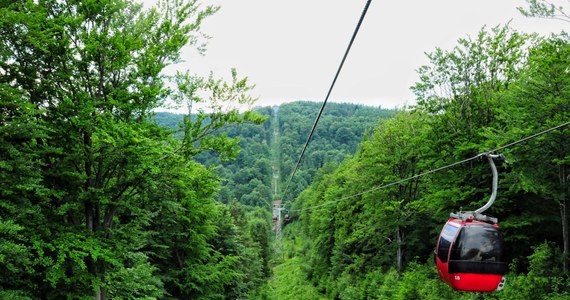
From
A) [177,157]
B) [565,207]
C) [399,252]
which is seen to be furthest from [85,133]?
[399,252]

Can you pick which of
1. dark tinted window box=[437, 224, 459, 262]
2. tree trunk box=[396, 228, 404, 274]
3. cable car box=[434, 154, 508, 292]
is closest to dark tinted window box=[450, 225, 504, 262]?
cable car box=[434, 154, 508, 292]

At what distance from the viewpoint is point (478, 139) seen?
2091cm

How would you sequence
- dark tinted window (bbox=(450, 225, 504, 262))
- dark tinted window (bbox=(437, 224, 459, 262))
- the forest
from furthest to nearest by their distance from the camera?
the forest, dark tinted window (bbox=(437, 224, 459, 262)), dark tinted window (bbox=(450, 225, 504, 262))

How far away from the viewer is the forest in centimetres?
1019

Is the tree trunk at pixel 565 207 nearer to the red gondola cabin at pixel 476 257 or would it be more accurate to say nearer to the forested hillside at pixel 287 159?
the red gondola cabin at pixel 476 257

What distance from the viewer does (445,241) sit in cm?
957

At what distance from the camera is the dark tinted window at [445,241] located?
30.6 feet

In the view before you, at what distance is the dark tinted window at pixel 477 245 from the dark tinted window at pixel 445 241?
22 centimetres

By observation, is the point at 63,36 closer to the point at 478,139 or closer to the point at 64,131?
the point at 64,131

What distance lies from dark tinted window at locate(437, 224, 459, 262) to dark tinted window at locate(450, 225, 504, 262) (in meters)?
0.22

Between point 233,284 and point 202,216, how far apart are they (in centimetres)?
725

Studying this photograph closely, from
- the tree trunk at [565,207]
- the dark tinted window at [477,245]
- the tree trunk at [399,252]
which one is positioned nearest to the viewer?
the dark tinted window at [477,245]

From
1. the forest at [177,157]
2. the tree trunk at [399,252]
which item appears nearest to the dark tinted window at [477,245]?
the forest at [177,157]

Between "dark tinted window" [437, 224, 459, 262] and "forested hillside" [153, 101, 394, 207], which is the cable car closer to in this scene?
"dark tinted window" [437, 224, 459, 262]
